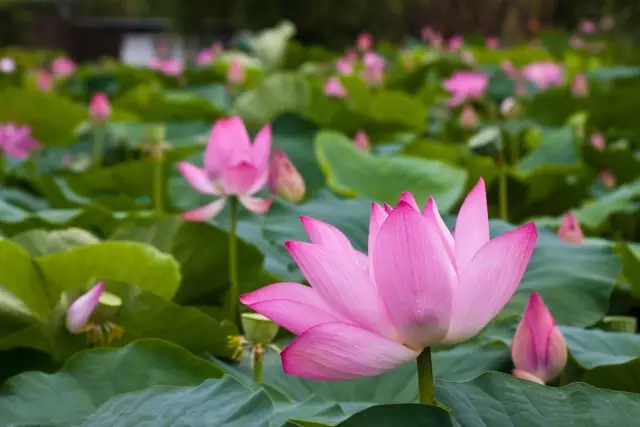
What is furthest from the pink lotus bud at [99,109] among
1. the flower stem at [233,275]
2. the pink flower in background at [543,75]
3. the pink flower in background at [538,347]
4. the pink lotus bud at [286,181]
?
the pink flower in background at [543,75]

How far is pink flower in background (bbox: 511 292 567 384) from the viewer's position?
2.51ft

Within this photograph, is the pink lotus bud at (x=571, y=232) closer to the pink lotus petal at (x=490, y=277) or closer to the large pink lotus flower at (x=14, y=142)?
the pink lotus petal at (x=490, y=277)

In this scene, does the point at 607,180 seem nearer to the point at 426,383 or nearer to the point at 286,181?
the point at 286,181

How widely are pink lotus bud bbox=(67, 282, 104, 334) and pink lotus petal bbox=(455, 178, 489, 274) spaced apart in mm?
360

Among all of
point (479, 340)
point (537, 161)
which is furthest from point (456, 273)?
point (537, 161)

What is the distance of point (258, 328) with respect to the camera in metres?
0.79

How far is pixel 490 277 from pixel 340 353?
0.10 meters

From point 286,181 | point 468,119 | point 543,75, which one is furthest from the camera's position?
point 543,75

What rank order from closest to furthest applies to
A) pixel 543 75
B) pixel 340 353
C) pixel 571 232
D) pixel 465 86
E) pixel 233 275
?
pixel 340 353
pixel 233 275
pixel 571 232
pixel 465 86
pixel 543 75

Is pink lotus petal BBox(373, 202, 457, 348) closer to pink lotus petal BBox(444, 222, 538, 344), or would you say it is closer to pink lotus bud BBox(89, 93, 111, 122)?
pink lotus petal BBox(444, 222, 538, 344)

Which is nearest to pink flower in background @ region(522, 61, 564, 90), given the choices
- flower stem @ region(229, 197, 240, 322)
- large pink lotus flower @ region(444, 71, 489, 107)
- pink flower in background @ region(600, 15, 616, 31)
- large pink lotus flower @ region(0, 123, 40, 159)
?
large pink lotus flower @ region(444, 71, 489, 107)

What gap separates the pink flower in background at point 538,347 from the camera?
76 cm

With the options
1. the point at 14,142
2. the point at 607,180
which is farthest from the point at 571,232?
the point at 14,142

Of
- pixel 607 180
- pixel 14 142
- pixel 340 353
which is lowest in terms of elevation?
pixel 607 180
